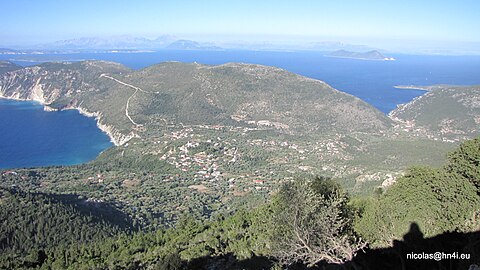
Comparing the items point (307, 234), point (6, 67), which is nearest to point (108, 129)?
point (307, 234)

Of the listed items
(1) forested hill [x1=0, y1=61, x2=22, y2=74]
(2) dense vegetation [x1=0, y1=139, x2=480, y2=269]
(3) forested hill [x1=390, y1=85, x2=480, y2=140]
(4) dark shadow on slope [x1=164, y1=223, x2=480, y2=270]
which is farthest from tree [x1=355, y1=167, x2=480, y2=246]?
(1) forested hill [x1=0, y1=61, x2=22, y2=74]

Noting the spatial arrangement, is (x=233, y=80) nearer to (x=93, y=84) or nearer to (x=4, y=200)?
(x=93, y=84)

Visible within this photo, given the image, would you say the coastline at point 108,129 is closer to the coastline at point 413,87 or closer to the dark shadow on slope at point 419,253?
the dark shadow on slope at point 419,253

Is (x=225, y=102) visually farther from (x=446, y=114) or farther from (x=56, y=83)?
(x=56, y=83)

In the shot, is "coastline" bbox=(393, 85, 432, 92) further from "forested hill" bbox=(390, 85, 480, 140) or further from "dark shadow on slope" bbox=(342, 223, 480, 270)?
"dark shadow on slope" bbox=(342, 223, 480, 270)

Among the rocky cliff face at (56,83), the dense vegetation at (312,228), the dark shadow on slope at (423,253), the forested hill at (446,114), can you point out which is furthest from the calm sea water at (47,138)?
the forested hill at (446,114)
